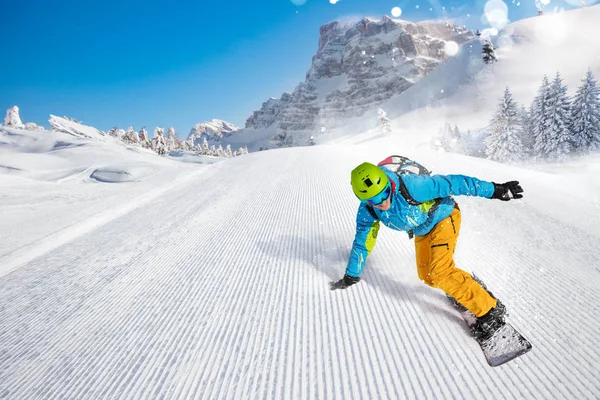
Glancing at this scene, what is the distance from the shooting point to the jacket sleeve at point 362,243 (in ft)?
8.96

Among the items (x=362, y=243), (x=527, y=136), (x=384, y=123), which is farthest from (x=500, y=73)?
(x=362, y=243)

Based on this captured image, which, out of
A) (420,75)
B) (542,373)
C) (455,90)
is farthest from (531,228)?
(420,75)

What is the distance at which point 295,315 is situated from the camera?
8.02 feet

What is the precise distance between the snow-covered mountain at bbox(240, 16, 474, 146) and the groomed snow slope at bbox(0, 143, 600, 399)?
136388 mm

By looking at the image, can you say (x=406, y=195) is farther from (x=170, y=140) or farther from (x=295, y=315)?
(x=170, y=140)

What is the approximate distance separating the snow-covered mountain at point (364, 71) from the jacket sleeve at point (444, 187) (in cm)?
13715

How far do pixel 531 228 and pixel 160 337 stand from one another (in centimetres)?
449

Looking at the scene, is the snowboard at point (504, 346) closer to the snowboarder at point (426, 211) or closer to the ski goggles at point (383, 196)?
the snowboarder at point (426, 211)

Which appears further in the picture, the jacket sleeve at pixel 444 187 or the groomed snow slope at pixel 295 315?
the jacket sleeve at pixel 444 187

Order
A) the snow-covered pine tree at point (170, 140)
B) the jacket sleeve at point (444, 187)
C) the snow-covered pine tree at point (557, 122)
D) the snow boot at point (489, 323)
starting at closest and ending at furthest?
the snow boot at point (489, 323) → the jacket sleeve at point (444, 187) → the snow-covered pine tree at point (557, 122) → the snow-covered pine tree at point (170, 140)

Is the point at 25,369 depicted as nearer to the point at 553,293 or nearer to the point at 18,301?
the point at 18,301

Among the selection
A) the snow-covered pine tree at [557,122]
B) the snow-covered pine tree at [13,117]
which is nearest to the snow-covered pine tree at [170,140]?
the snow-covered pine tree at [13,117]

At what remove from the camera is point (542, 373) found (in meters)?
1.77

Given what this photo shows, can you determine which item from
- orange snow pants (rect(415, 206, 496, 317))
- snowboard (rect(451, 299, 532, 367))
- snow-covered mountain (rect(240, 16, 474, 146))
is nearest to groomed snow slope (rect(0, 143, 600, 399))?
snowboard (rect(451, 299, 532, 367))
